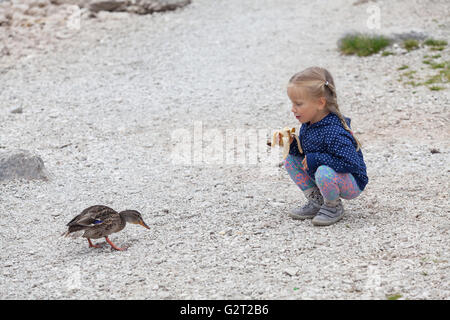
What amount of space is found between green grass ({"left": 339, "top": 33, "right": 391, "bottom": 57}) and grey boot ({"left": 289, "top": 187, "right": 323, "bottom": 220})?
20.7 ft

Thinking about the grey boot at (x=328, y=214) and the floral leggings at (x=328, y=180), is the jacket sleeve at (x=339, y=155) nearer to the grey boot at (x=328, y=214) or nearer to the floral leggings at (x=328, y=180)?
the floral leggings at (x=328, y=180)

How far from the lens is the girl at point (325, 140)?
5.14 meters

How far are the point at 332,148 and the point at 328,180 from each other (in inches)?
10.8

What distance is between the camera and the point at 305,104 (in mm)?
5164

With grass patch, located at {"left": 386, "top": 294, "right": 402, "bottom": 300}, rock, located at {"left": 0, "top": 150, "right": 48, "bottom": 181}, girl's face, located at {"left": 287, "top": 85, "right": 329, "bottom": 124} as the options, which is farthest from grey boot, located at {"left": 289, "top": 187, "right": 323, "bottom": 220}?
rock, located at {"left": 0, "top": 150, "right": 48, "bottom": 181}

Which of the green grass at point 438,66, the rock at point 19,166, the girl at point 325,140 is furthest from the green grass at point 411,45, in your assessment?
the rock at point 19,166

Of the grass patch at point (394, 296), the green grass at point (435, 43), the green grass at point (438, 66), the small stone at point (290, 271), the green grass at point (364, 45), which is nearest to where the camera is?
the grass patch at point (394, 296)

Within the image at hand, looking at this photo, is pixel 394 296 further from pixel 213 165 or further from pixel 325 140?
pixel 213 165

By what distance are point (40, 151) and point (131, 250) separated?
3589mm

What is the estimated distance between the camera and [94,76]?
11.4m

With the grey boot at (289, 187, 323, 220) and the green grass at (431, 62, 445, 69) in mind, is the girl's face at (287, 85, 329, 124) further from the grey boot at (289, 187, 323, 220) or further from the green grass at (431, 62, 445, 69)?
the green grass at (431, 62, 445, 69)

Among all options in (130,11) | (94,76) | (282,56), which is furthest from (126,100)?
(130,11)

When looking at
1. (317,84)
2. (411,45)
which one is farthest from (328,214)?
(411,45)

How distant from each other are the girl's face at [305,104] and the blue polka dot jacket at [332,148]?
102 millimetres
